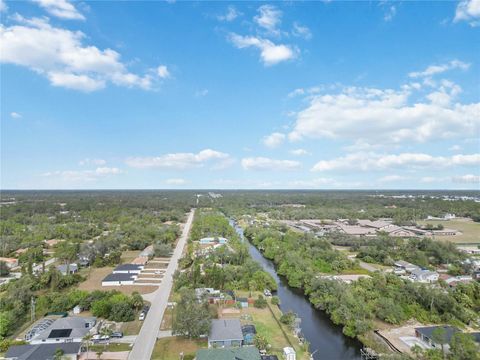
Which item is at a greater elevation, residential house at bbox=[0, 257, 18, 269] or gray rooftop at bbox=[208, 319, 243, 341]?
gray rooftop at bbox=[208, 319, 243, 341]

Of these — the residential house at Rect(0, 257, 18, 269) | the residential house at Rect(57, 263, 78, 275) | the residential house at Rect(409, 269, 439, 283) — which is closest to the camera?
the residential house at Rect(409, 269, 439, 283)

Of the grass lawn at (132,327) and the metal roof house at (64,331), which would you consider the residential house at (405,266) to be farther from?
the metal roof house at (64,331)

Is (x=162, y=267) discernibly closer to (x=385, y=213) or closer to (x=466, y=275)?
(x=466, y=275)

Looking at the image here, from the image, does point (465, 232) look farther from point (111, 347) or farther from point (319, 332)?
point (111, 347)

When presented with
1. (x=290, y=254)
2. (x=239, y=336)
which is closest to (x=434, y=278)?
(x=290, y=254)

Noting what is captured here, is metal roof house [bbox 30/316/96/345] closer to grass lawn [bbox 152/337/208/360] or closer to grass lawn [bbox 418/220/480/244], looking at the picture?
grass lawn [bbox 152/337/208/360]

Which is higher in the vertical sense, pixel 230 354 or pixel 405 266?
pixel 405 266

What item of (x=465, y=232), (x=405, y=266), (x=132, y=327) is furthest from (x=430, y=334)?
(x=465, y=232)

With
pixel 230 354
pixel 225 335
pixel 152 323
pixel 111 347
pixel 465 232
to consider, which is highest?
pixel 465 232

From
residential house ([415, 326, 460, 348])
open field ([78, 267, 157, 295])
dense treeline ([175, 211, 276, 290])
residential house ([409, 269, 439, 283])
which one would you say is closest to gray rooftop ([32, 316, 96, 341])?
open field ([78, 267, 157, 295])
